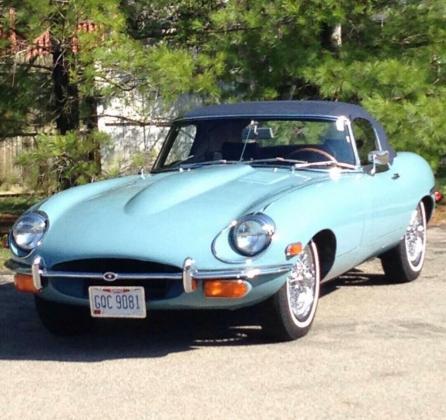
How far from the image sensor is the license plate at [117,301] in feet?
20.5

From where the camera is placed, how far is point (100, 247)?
6.29 meters

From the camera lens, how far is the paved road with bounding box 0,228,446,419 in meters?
5.31

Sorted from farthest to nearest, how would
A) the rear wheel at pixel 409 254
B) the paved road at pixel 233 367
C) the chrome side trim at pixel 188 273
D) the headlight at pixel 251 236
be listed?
1. the rear wheel at pixel 409 254
2. the headlight at pixel 251 236
3. the chrome side trim at pixel 188 273
4. the paved road at pixel 233 367

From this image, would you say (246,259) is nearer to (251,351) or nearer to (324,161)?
(251,351)

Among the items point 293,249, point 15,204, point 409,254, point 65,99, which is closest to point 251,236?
point 293,249

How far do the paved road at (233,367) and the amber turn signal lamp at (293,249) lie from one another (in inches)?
22.6

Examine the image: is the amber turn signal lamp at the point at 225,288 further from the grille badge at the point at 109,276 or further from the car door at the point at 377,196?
the car door at the point at 377,196

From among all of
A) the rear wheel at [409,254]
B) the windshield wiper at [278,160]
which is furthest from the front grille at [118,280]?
the rear wheel at [409,254]

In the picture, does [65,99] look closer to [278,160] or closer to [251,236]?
[278,160]

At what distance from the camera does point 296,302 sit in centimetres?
670

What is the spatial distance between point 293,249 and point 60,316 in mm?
1600

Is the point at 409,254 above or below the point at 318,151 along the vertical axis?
below

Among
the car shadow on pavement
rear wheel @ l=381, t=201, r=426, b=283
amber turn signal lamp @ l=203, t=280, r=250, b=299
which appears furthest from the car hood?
rear wheel @ l=381, t=201, r=426, b=283

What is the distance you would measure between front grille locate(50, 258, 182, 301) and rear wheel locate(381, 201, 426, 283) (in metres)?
2.78
